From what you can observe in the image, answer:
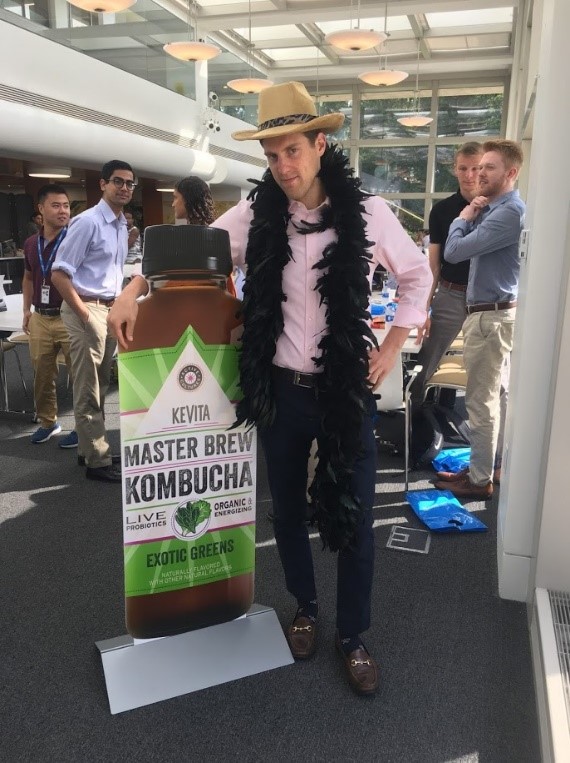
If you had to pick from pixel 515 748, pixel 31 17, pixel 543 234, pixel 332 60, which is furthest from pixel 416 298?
pixel 332 60

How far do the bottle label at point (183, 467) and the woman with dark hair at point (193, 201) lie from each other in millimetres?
1451

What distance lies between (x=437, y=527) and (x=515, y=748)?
124 centimetres

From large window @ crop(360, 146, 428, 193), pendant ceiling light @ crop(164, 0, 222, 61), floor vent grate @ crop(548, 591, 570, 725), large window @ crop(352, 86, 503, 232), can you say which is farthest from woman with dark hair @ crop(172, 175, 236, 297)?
large window @ crop(360, 146, 428, 193)

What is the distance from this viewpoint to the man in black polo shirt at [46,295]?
3844 mm

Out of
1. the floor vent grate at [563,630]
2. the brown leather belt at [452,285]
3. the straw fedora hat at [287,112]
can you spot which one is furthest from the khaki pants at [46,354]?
the floor vent grate at [563,630]

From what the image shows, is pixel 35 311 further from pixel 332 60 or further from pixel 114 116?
pixel 332 60

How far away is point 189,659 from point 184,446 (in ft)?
2.29

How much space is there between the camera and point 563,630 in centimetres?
195

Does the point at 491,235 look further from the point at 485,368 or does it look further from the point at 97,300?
the point at 97,300

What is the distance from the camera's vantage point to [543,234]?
2125 millimetres

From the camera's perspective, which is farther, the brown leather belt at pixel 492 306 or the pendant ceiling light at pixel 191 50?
the pendant ceiling light at pixel 191 50

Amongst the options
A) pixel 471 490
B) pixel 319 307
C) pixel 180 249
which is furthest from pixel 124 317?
pixel 471 490

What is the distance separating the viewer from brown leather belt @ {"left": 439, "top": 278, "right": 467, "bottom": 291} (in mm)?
3596

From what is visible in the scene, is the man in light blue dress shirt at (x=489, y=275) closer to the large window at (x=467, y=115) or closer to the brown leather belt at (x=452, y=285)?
the brown leather belt at (x=452, y=285)
